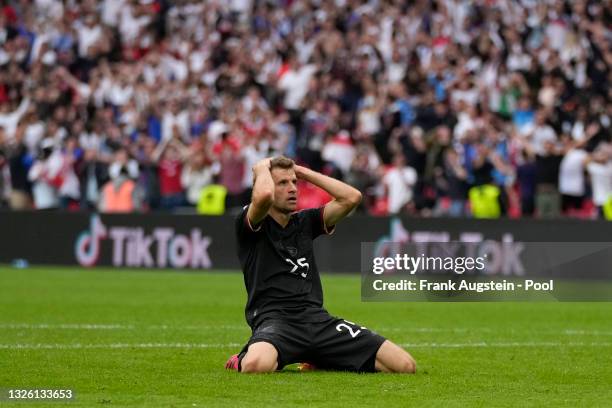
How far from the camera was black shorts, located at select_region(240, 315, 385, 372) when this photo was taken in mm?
10109

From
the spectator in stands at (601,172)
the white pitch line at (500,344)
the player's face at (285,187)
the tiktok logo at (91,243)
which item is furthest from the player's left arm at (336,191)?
the tiktok logo at (91,243)

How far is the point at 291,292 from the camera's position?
10344 millimetres

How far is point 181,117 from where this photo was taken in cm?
2805

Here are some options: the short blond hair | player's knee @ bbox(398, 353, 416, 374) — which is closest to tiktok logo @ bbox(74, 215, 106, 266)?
the short blond hair

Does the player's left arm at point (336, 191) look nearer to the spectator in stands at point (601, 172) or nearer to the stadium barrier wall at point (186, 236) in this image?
the stadium barrier wall at point (186, 236)

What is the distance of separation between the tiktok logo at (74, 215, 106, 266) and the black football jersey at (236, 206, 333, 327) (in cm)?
1499

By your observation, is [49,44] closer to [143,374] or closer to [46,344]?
[46,344]

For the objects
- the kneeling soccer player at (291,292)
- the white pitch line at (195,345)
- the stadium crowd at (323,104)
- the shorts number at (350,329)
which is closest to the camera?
the kneeling soccer player at (291,292)

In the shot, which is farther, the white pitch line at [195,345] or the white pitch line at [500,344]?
the white pitch line at [500,344]

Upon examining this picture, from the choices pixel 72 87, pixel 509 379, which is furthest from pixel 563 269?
pixel 72 87

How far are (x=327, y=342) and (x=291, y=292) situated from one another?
1.62 ft

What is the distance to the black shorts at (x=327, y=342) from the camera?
10109 mm

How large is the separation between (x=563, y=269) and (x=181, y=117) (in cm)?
1174

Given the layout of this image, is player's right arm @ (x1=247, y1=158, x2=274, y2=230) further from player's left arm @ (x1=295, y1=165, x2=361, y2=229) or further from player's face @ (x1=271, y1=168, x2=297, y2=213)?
player's left arm @ (x1=295, y1=165, x2=361, y2=229)
